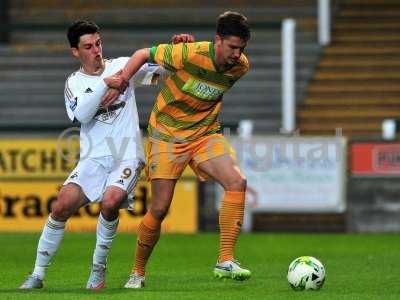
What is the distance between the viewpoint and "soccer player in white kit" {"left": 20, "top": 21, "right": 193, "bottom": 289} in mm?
9164

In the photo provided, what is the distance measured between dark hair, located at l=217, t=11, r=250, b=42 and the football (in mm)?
1577

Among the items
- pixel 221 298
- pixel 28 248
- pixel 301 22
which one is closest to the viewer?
pixel 221 298

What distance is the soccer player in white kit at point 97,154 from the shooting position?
916 cm

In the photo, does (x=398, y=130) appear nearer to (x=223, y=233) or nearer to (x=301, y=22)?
(x=301, y=22)

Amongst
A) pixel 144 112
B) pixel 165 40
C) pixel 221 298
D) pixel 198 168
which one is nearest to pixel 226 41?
pixel 198 168

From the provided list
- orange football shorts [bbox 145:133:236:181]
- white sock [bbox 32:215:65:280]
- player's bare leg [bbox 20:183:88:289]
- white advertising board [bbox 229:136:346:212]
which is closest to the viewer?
player's bare leg [bbox 20:183:88:289]

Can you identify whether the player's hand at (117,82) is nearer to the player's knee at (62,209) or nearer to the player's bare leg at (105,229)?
the player's bare leg at (105,229)

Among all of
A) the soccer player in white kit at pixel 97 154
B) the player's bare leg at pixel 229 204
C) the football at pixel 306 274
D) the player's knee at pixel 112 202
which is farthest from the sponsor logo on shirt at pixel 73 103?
the football at pixel 306 274

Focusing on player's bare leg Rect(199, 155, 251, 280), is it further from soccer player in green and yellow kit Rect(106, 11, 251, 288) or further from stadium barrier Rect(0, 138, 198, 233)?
stadium barrier Rect(0, 138, 198, 233)

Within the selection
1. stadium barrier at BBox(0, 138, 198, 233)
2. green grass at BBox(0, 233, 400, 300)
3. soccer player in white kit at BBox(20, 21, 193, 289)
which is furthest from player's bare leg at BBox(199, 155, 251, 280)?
stadium barrier at BBox(0, 138, 198, 233)

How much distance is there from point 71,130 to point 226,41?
9.02 m

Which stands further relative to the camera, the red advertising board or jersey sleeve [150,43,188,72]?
the red advertising board

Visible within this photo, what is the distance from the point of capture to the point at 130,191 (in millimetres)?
9281

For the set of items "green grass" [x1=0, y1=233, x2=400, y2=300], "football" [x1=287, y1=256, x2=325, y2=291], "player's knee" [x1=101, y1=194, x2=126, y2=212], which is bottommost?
"green grass" [x1=0, y1=233, x2=400, y2=300]
